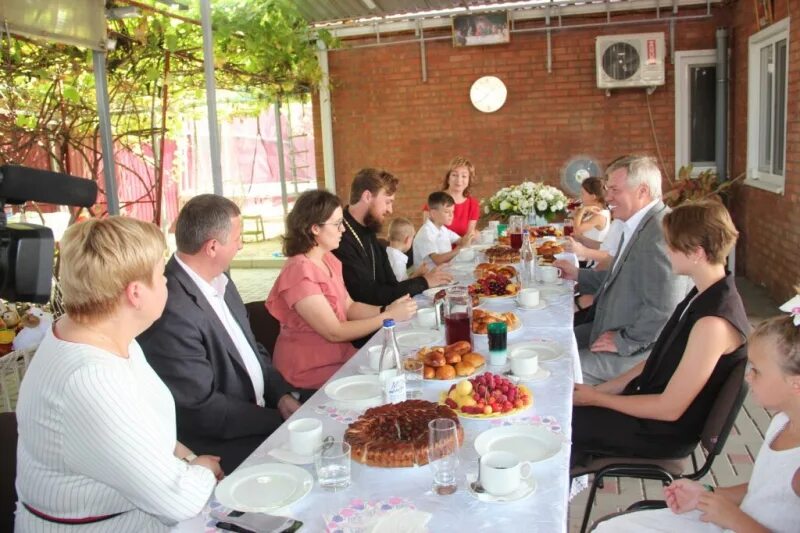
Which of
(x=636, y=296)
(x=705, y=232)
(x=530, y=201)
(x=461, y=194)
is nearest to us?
(x=705, y=232)

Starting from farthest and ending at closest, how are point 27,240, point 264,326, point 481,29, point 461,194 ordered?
point 481,29
point 461,194
point 264,326
point 27,240

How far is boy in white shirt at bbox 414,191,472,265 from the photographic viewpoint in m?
5.54

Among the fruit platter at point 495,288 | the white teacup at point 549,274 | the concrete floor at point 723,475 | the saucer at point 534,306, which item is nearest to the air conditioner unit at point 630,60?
the concrete floor at point 723,475

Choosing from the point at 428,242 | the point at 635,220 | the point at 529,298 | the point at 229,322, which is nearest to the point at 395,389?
the point at 229,322

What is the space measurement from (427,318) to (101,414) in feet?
5.75

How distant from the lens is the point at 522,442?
5.98ft

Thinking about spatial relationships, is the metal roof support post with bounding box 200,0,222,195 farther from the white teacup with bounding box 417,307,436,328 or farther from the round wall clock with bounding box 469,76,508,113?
the round wall clock with bounding box 469,76,508,113

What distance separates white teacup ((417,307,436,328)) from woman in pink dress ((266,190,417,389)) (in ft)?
0.13

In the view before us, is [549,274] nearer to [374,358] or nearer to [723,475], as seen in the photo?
[723,475]

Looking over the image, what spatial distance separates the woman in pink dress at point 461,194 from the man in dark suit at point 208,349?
13.0 feet

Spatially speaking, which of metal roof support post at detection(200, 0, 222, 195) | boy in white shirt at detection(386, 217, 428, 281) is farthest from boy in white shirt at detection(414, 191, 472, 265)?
metal roof support post at detection(200, 0, 222, 195)

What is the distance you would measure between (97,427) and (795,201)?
617cm

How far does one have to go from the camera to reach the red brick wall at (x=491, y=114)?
333 inches

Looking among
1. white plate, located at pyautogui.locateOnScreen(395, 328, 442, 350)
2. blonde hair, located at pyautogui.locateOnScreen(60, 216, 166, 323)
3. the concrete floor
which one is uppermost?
blonde hair, located at pyautogui.locateOnScreen(60, 216, 166, 323)
